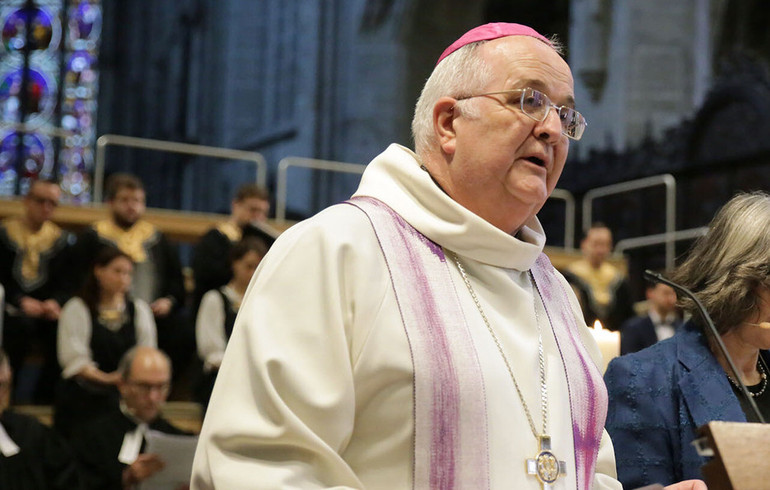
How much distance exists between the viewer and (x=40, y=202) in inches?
359

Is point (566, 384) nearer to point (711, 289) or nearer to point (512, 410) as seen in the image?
point (512, 410)

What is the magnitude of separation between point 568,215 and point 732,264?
11.1m

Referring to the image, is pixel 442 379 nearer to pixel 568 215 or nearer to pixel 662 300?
pixel 662 300

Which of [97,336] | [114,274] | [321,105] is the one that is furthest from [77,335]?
[321,105]

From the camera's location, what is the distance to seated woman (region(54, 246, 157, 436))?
25.1 feet

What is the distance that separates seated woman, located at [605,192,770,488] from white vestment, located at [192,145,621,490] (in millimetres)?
784

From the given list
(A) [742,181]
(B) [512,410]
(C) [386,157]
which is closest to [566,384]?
(B) [512,410]

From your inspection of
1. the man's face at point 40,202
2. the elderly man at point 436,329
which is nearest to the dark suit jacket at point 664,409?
the elderly man at point 436,329

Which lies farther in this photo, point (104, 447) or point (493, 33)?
point (104, 447)

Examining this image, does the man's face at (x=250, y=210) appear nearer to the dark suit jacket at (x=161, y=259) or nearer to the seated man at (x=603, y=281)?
the dark suit jacket at (x=161, y=259)

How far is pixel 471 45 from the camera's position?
2.76 meters

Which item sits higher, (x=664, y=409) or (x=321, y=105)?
(x=664, y=409)

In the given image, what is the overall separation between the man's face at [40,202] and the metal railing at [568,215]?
22.3ft

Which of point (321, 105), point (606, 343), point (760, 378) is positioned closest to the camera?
point (760, 378)
